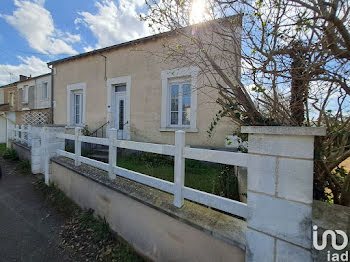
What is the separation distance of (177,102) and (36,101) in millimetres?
12272

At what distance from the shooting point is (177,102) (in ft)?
22.2

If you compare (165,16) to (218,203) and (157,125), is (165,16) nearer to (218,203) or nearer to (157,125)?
(218,203)

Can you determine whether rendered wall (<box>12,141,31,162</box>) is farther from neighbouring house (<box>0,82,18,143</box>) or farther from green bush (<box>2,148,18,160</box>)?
neighbouring house (<box>0,82,18,143</box>)

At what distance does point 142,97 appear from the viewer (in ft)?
24.0

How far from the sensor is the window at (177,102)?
629 cm

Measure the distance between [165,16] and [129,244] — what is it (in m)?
3.22

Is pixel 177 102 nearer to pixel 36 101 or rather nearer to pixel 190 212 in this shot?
pixel 190 212

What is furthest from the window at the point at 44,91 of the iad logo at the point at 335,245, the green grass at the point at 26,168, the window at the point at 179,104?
the iad logo at the point at 335,245

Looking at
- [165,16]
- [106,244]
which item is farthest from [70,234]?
[165,16]

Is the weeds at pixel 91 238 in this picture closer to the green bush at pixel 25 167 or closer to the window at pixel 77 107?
the green bush at pixel 25 167

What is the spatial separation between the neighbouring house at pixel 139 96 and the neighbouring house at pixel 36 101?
10.3 feet

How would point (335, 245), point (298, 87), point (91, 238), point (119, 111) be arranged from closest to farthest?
point (335, 245) → point (298, 87) → point (91, 238) → point (119, 111)

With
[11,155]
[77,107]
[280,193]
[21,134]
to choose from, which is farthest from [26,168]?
[280,193]

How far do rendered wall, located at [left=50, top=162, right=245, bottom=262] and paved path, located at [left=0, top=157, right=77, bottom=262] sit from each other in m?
0.66
